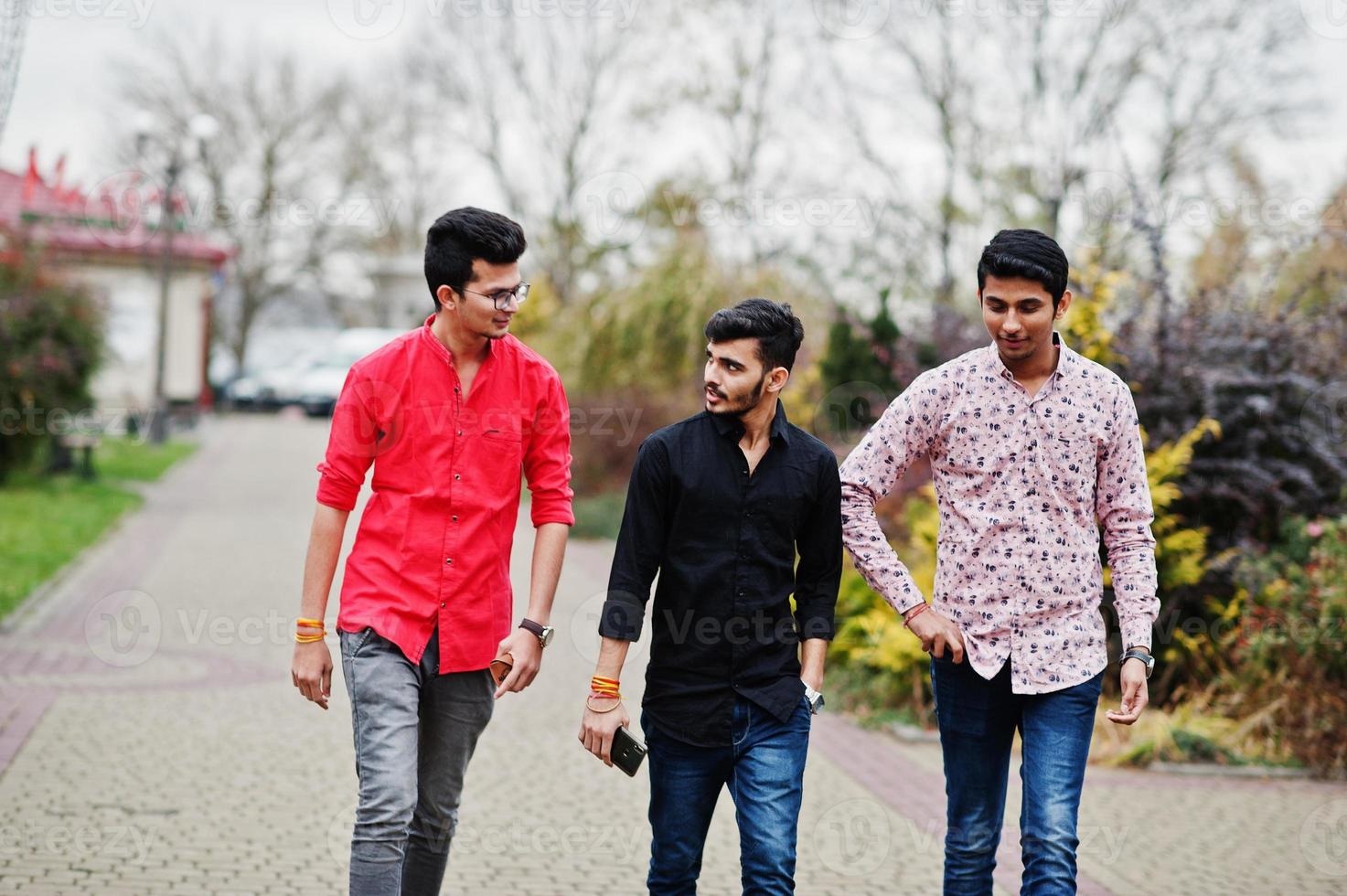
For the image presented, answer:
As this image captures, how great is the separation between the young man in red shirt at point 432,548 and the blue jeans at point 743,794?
435 millimetres

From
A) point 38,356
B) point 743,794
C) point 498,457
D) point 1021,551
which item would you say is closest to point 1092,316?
point 1021,551

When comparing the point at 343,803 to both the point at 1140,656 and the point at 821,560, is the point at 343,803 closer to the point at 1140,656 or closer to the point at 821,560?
the point at 821,560

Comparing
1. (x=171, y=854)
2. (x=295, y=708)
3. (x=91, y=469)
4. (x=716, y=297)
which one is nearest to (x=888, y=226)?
(x=716, y=297)

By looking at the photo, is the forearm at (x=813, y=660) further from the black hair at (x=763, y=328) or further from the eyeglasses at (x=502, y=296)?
the eyeglasses at (x=502, y=296)

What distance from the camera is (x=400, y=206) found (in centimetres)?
4016

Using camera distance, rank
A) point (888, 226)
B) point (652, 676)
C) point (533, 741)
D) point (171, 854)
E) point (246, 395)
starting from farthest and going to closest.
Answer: point (246, 395) < point (888, 226) < point (533, 741) < point (171, 854) < point (652, 676)

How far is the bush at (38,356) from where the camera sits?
49.9 feet

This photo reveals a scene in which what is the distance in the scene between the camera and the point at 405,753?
10.9 ft

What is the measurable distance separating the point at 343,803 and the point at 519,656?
2.71 m

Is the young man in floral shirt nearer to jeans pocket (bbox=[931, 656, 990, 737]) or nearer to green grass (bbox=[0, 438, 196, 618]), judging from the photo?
jeans pocket (bbox=[931, 656, 990, 737])

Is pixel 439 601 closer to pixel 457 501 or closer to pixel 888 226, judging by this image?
pixel 457 501

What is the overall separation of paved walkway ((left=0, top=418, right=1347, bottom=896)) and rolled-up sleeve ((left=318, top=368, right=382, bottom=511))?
180 cm

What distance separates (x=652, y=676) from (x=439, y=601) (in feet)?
1.76

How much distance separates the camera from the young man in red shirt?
3350 millimetres
